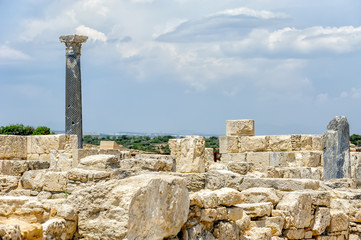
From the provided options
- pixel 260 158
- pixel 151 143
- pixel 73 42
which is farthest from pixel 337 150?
pixel 151 143

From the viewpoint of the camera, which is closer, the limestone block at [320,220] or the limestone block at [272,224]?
the limestone block at [272,224]

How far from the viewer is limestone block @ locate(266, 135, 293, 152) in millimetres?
15500

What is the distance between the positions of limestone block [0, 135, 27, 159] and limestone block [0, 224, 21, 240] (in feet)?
31.2

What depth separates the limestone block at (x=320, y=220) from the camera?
6902 millimetres

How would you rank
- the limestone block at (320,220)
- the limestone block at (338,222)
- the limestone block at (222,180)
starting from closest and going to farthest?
the limestone block at (320,220), the limestone block at (338,222), the limestone block at (222,180)

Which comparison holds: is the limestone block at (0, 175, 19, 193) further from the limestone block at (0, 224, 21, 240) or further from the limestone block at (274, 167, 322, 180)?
the limestone block at (0, 224, 21, 240)

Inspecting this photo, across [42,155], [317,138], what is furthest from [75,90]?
[317,138]

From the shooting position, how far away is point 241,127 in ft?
52.9

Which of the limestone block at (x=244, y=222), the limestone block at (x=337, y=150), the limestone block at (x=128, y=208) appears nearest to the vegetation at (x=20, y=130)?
the limestone block at (x=337, y=150)

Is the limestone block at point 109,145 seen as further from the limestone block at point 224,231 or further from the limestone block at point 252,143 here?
the limestone block at point 224,231

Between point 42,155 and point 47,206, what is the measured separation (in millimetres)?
9553

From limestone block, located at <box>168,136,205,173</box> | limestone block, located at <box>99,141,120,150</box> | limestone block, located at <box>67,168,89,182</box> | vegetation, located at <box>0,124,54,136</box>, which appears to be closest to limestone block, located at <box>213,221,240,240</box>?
limestone block, located at <box>67,168,89,182</box>

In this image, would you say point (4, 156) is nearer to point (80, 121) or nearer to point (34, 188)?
point (34, 188)

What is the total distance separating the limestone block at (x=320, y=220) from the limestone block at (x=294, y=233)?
0.75 ft
